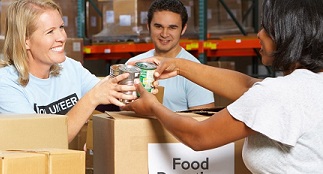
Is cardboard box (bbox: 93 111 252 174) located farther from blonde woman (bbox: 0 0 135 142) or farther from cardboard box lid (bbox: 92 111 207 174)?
blonde woman (bbox: 0 0 135 142)

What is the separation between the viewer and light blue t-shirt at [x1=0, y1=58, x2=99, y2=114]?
97.7 inches

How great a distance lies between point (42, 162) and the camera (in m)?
1.60

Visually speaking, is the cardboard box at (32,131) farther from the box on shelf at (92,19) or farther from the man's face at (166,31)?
the box on shelf at (92,19)

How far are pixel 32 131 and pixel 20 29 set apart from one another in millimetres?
781

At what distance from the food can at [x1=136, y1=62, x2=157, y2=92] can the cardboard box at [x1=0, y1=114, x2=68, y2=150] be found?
0.25 m

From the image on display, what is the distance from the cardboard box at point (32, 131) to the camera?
1882 millimetres

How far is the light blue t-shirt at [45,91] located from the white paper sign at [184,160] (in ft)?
2.29

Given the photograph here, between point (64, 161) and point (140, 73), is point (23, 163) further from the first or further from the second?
point (140, 73)

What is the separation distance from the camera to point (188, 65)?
228 centimetres

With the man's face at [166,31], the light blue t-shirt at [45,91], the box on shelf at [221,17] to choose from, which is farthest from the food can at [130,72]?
the box on shelf at [221,17]

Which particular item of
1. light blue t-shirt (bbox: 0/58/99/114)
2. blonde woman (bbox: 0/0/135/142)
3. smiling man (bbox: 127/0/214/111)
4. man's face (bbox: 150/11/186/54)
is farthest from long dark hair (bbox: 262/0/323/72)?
man's face (bbox: 150/11/186/54)

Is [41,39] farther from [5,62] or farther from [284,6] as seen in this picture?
[284,6]

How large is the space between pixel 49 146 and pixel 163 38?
2109 mm

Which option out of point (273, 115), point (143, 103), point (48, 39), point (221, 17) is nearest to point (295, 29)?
point (273, 115)
